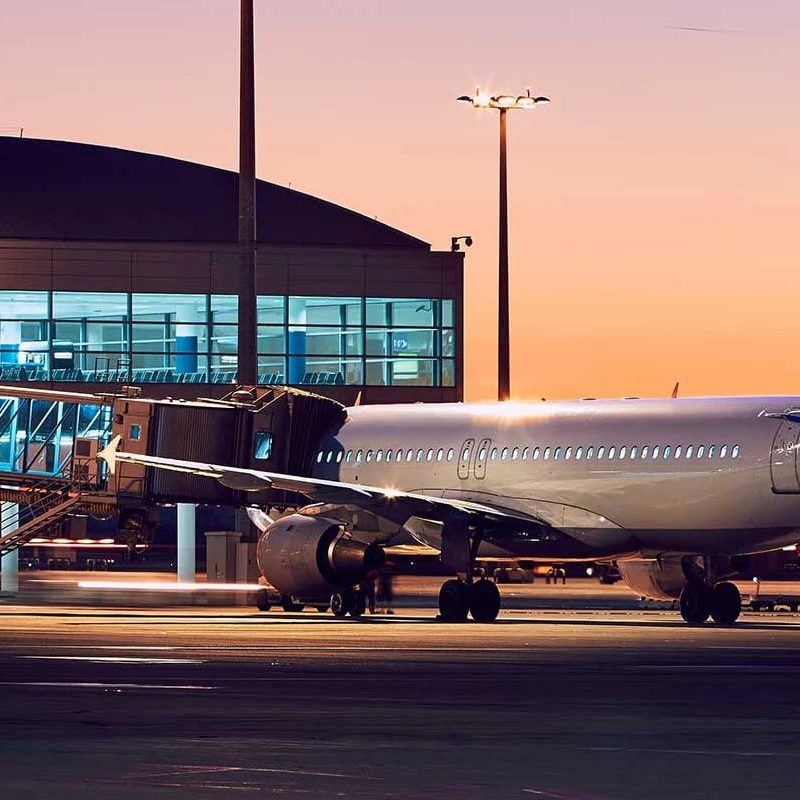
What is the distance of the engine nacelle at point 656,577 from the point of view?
43188 millimetres

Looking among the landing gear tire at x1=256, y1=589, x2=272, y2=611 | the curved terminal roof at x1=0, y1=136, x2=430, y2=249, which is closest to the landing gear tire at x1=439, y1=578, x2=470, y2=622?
the landing gear tire at x1=256, y1=589, x2=272, y2=611

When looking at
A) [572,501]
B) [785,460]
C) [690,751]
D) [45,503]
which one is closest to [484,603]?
[572,501]

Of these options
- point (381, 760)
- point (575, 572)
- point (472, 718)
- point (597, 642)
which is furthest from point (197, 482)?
point (575, 572)

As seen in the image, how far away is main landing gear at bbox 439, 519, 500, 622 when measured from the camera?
135 ft

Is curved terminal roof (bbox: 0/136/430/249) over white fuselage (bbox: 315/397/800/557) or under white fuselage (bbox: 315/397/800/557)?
over

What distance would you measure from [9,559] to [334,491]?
18.4 meters

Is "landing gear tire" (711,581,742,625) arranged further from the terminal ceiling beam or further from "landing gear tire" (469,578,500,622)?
the terminal ceiling beam

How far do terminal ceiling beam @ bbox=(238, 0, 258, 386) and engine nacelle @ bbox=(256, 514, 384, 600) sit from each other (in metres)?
13.3

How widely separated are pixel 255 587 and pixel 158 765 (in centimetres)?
3397

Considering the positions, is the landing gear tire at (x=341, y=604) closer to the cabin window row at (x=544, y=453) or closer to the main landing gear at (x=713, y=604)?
the cabin window row at (x=544, y=453)

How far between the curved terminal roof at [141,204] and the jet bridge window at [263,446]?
140ft

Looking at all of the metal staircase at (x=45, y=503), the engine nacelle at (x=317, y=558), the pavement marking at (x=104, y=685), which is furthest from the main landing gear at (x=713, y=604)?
the pavement marking at (x=104, y=685)

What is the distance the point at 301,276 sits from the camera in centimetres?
9056

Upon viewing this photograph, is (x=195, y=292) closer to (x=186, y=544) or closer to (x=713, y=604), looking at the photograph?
(x=186, y=544)
